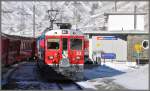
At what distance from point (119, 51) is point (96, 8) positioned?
15279 cm

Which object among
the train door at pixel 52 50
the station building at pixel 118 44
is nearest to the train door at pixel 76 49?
the train door at pixel 52 50

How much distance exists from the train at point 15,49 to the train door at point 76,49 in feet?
12.9

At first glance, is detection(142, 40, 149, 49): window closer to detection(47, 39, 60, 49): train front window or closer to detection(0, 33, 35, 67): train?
detection(0, 33, 35, 67): train

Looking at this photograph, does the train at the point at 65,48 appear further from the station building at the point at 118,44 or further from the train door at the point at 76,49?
the station building at the point at 118,44

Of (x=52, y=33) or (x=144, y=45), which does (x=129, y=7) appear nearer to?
(x=144, y=45)

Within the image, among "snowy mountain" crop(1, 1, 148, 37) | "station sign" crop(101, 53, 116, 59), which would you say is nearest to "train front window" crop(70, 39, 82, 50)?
"station sign" crop(101, 53, 116, 59)

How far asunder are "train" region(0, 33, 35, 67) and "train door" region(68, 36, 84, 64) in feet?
12.9

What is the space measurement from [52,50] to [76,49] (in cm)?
121

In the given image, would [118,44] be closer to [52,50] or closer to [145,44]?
[145,44]

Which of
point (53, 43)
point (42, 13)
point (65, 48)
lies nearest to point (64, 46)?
point (65, 48)

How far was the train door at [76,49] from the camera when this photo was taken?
23103 mm

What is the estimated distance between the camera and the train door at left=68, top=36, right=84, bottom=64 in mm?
23103

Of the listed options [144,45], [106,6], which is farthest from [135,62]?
[106,6]

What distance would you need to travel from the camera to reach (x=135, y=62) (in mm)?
40875
